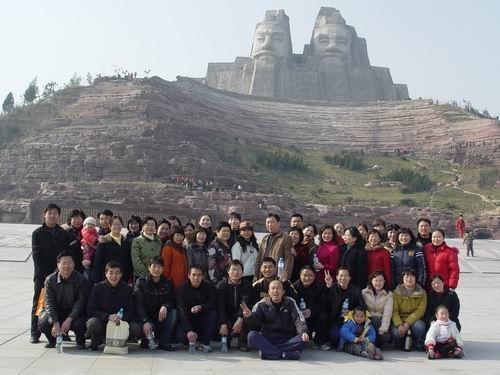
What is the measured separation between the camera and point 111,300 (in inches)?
360

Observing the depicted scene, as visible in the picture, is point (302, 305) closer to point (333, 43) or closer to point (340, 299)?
point (340, 299)

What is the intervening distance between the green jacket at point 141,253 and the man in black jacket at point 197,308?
79 centimetres

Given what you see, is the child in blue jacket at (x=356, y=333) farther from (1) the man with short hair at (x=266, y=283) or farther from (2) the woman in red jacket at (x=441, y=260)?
(2) the woman in red jacket at (x=441, y=260)

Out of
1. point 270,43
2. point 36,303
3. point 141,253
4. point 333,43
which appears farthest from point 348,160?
point 36,303

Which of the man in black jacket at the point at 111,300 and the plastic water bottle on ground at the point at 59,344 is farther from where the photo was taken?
the man in black jacket at the point at 111,300

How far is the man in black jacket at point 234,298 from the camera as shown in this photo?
9.39m

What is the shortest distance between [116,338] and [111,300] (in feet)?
1.86

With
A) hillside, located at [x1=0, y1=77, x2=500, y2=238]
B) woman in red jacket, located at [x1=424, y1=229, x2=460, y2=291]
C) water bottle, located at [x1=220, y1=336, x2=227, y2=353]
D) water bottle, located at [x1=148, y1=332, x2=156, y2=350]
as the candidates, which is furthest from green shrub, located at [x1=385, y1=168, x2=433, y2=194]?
water bottle, located at [x1=148, y1=332, x2=156, y2=350]

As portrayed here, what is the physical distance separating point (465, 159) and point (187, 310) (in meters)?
45.6

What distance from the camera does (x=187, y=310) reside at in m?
9.38

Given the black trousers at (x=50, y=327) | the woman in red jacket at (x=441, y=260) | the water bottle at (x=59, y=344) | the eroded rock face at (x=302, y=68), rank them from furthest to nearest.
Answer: the eroded rock face at (x=302, y=68) → the woman in red jacket at (x=441, y=260) → the black trousers at (x=50, y=327) → the water bottle at (x=59, y=344)

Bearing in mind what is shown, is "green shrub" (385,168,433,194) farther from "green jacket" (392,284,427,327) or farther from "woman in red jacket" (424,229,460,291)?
"green jacket" (392,284,427,327)

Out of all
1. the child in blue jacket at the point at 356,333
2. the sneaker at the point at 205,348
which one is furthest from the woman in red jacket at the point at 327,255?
the sneaker at the point at 205,348

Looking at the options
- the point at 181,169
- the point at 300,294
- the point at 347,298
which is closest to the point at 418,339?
the point at 347,298
